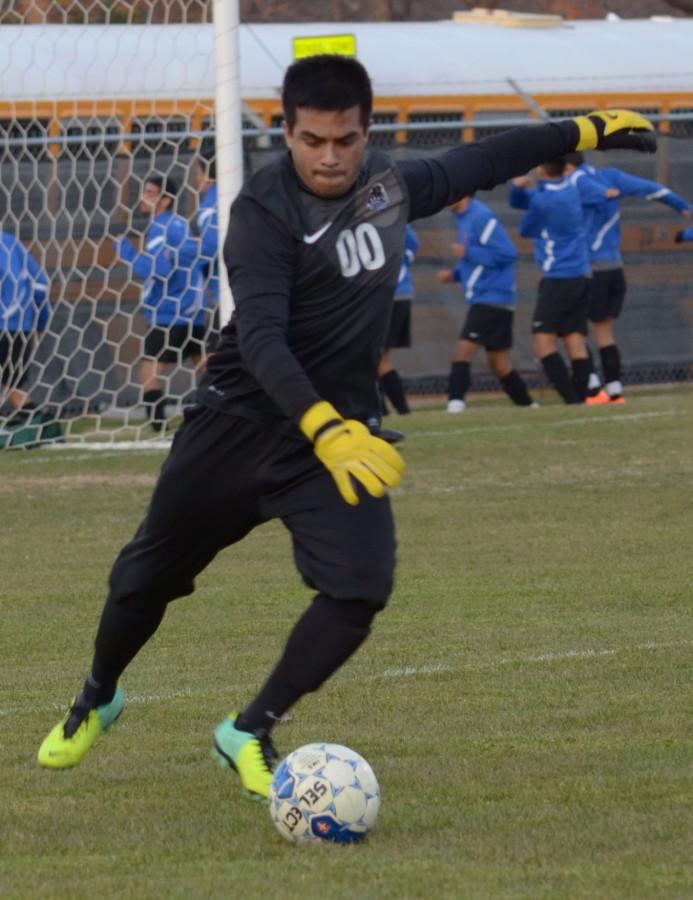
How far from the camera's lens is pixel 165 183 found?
1596cm

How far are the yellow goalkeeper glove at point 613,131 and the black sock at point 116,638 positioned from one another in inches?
75.0

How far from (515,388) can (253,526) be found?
12286mm

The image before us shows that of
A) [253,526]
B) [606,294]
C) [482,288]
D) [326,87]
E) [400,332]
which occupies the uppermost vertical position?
[326,87]

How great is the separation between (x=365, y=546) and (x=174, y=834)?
2.76 ft

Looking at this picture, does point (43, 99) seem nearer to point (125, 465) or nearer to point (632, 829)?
point (125, 465)

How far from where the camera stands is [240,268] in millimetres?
4855

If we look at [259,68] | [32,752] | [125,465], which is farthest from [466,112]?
[32,752]

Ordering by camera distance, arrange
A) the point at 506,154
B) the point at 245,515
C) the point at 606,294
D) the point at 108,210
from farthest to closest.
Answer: the point at 606,294 → the point at 108,210 → the point at 506,154 → the point at 245,515

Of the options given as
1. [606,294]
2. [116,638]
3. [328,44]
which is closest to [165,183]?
[328,44]

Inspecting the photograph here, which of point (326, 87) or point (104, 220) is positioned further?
point (104, 220)

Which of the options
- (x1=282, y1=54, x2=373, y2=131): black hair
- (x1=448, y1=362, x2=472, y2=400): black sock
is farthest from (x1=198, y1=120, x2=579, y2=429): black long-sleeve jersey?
(x1=448, y1=362, x2=472, y2=400): black sock

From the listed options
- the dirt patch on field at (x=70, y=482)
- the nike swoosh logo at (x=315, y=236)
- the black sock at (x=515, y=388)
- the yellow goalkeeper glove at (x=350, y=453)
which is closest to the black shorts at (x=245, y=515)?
the yellow goalkeeper glove at (x=350, y=453)

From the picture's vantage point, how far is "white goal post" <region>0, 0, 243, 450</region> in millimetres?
15609

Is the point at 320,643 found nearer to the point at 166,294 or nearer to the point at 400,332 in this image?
the point at 166,294
